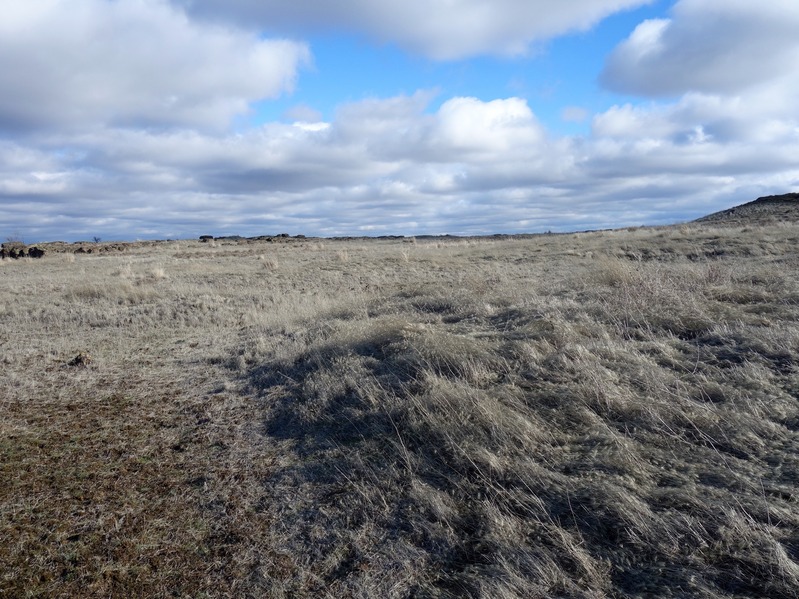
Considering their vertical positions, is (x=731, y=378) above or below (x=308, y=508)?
above

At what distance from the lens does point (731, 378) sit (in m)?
5.12

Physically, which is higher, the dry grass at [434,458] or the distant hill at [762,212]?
the distant hill at [762,212]

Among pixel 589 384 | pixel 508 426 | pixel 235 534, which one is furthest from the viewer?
pixel 589 384

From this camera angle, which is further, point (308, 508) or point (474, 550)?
point (308, 508)

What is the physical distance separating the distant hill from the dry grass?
35.1 meters

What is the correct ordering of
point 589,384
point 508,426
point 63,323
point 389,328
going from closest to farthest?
point 508,426 → point 589,384 → point 389,328 → point 63,323

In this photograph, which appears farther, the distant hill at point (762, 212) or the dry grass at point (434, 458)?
the distant hill at point (762, 212)

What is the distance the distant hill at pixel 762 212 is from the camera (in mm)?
37750

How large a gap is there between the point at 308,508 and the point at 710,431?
3.17m

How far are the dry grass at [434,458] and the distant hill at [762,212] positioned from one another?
115 feet

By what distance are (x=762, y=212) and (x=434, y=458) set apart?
160 feet

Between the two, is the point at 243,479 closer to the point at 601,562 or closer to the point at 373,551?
the point at 373,551

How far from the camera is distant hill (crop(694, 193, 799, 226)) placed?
1486 inches

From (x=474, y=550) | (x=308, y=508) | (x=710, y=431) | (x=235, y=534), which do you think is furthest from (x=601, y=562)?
(x=235, y=534)
